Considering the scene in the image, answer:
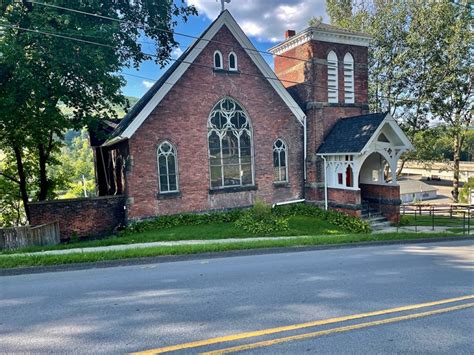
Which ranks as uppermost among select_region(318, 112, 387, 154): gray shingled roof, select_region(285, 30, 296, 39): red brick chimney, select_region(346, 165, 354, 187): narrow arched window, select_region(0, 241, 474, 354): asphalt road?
select_region(285, 30, 296, 39): red brick chimney

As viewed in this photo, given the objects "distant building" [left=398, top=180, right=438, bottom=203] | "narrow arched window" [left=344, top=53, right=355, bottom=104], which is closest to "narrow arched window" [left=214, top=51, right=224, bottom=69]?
"narrow arched window" [left=344, top=53, right=355, bottom=104]

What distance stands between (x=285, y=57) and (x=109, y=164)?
12.6 meters

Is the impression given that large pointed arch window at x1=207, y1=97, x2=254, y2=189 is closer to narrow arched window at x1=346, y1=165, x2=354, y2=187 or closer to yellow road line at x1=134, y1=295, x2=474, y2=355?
narrow arched window at x1=346, y1=165, x2=354, y2=187

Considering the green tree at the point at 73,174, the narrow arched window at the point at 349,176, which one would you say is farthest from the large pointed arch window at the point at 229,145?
the green tree at the point at 73,174

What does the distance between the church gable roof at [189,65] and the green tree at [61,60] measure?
1799 millimetres

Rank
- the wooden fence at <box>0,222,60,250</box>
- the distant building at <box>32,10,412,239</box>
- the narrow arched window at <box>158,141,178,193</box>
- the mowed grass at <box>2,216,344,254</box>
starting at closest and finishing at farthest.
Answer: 1. the wooden fence at <box>0,222,60,250</box>
2. the mowed grass at <box>2,216,344,254</box>
3. the distant building at <box>32,10,412,239</box>
4. the narrow arched window at <box>158,141,178,193</box>

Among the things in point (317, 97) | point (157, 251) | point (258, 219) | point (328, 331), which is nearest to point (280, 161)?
point (317, 97)

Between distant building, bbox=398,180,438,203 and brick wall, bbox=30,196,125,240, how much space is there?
49.2 meters

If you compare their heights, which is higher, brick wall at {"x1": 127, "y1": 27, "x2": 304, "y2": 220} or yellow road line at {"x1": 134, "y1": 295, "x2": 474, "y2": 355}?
brick wall at {"x1": 127, "y1": 27, "x2": 304, "y2": 220}

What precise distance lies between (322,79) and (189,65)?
307 inches

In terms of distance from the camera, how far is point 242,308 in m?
5.06

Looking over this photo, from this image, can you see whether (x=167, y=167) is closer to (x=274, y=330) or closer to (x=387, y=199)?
(x=274, y=330)

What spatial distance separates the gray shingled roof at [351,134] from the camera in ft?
52.3

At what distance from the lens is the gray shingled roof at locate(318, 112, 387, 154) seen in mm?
15953
